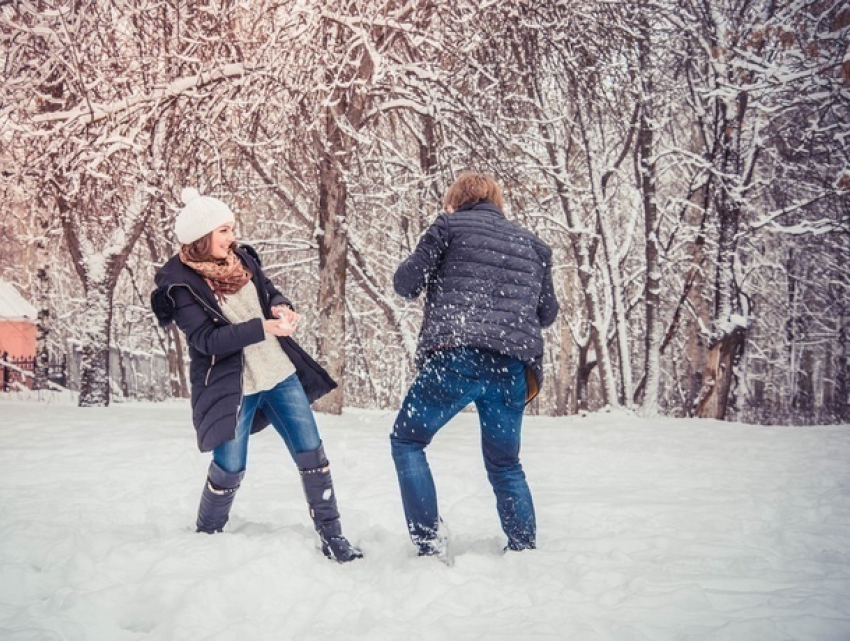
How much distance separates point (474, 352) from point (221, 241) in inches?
52.4

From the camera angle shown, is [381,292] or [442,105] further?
[381,292]

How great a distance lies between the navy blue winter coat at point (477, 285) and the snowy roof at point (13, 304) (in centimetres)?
2938

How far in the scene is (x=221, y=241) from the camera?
3.32m

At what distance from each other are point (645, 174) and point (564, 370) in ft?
29.0

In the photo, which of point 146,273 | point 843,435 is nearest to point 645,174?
point 843,435

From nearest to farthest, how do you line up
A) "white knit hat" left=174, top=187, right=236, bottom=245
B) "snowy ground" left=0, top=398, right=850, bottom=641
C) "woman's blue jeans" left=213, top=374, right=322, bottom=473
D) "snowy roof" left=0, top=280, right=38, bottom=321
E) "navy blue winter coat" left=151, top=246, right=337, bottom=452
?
"snowy ground" left=0, top=398, right=850, bottom=641, "navy blue winter coat" left=151, top=246, right=337, bottom=452, "white knit hat" left=174, top=187, right=236, bottom=245, "woman's blue jeans" left=213, top=374, right=322, bottom=473, "snowy roof" left=0, top=280, right=38, bottom=321

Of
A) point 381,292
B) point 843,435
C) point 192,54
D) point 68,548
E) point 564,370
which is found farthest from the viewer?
point 564,370

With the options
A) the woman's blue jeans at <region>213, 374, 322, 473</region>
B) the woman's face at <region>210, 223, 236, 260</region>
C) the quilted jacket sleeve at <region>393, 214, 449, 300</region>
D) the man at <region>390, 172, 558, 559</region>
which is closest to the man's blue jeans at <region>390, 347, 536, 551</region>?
the man at <region>390, 172, 558, 559</region>

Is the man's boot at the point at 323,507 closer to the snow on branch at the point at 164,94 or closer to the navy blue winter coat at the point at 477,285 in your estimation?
the navy blue winter coat at the point at 477,285

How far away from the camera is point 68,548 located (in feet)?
10.5

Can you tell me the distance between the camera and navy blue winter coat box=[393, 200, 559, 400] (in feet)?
10.6

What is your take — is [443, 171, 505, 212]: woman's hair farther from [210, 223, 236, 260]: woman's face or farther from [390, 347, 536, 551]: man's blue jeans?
→ [210, 223, 236, 260]: woman's face

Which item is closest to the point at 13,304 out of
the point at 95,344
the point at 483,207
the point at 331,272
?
the point at 95,344

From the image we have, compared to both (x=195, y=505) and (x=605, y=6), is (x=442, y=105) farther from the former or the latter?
(x=195, y=505)
